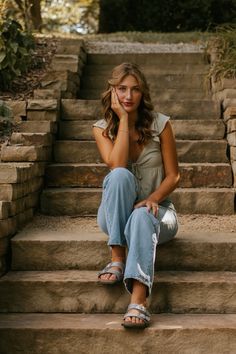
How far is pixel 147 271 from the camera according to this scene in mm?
2611

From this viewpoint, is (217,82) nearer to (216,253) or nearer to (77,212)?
(77,212)

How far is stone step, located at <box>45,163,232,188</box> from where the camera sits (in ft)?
13.5

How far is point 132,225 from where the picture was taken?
2670 mm

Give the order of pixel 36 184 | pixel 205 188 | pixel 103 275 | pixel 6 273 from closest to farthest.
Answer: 1. pixel 103 275
2. pixel 6 273
3. pixel 36 184
4. pixel 205 188

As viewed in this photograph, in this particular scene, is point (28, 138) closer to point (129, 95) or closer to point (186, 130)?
point (129, 95)

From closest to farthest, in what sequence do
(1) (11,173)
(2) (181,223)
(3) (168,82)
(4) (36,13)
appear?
(1) (11,173) < (2) (181,223) < (3) (168,82) < (4) (36,13)

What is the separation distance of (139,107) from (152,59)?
10.5 ft

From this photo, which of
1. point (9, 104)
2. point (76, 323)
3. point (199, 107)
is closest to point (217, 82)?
point (199, 107)

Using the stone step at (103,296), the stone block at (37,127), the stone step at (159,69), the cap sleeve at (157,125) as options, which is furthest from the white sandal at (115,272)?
the stone step at (159,69)

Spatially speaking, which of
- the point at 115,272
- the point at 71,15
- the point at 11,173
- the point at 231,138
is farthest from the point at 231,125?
the point at 71,15

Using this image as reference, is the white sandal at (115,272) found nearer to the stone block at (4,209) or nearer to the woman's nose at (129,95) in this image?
the stone block at (4,209)

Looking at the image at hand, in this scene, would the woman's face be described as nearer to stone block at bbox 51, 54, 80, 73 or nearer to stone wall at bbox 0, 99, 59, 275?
stone wall at bbox 0, 99, 59, 275

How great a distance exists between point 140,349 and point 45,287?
2.05 feet

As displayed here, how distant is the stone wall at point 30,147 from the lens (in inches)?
125
